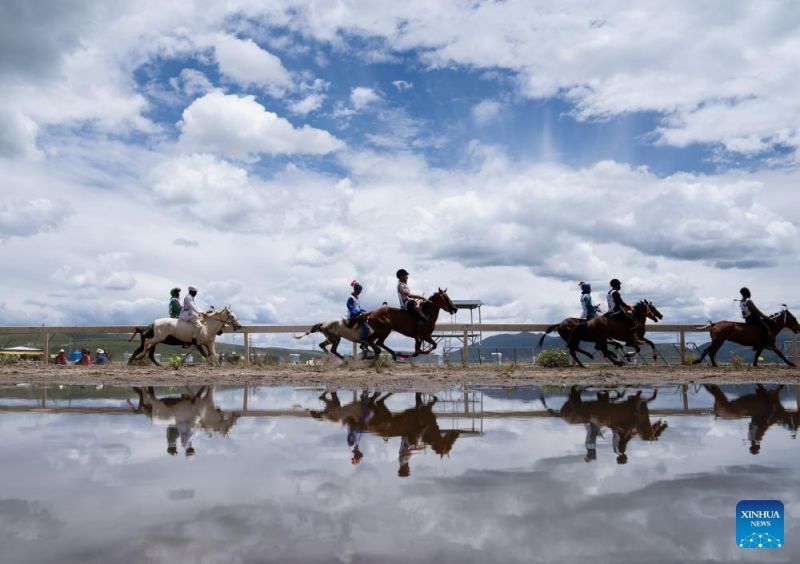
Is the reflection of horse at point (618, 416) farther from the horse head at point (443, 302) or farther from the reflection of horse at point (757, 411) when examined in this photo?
the horse head at point (443, 302)

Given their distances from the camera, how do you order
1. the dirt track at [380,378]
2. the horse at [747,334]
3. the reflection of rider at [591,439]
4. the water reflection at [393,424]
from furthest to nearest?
the horse at [747,334] < the dirt track at [380,378] < the water reflection at [393,424] < the reflection of rider at [591,439]

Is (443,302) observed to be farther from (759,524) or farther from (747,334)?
(759,524)

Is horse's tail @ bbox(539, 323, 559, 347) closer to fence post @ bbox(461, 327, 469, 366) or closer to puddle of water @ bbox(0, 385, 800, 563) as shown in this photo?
fence post @ bbox(461, 327, 469, 366)

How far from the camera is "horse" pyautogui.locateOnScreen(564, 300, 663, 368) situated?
68.1 ft

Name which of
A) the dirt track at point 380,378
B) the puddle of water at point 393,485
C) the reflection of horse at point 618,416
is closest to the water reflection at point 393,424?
the puddle of water at point 393,485

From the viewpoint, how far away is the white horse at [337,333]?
19620mm

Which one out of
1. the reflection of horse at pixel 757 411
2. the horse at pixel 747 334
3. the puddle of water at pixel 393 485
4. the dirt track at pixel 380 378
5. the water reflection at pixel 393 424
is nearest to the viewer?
the puddle of water at pixel 393 485

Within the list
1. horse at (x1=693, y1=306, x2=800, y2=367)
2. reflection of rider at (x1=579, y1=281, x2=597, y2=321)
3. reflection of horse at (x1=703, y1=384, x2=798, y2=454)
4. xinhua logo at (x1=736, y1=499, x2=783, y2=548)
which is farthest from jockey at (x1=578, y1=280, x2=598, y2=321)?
xinhua logo at (x1=736, y1=499, x2=783, y2=548)

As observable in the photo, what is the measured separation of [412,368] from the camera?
18672 millimetres

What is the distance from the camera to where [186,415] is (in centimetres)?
835

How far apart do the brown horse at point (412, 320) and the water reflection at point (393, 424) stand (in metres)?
7.75

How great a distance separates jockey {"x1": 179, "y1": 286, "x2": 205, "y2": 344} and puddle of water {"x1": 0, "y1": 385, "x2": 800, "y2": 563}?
11900 millimetres

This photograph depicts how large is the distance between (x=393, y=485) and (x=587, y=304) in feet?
60.6

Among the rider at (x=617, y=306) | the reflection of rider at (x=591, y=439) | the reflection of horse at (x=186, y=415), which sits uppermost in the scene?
the rider at (x=617, y=306)
